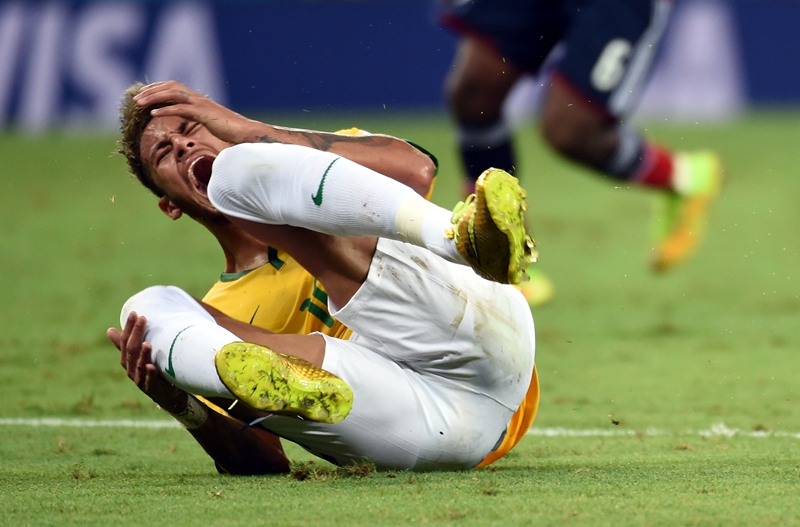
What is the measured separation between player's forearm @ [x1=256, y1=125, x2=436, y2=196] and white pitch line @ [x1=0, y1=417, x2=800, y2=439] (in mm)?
844

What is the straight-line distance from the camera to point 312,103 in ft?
33.7

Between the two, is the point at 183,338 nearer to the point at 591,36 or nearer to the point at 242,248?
the point at 242,248

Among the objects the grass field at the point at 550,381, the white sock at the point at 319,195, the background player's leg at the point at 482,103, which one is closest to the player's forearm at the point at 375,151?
the white sock at the point at 319,195

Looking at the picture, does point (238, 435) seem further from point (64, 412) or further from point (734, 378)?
point (734, 378)

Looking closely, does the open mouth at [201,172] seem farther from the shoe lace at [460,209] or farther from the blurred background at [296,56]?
the blurred background at [296,56]

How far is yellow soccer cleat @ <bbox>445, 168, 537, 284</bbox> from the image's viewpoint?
175 cm

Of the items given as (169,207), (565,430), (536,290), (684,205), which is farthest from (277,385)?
(684,205)

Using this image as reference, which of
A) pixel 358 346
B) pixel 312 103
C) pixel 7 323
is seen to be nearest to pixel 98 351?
pixel 7 323

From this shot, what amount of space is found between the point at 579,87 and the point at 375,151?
1.96 meters

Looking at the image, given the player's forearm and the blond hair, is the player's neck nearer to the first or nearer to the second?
the blond hair

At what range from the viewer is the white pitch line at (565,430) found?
2666 millimetres

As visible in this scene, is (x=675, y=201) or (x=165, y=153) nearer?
(x=165, y=153)

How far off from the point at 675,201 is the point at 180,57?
5.73m

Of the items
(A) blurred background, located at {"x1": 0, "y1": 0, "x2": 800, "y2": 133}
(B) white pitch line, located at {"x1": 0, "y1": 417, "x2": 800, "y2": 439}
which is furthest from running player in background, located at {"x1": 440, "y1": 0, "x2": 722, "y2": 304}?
(A) blurred background, located at {"x1": 0, "y1": 0, "x2": 800, "y2": 133}
